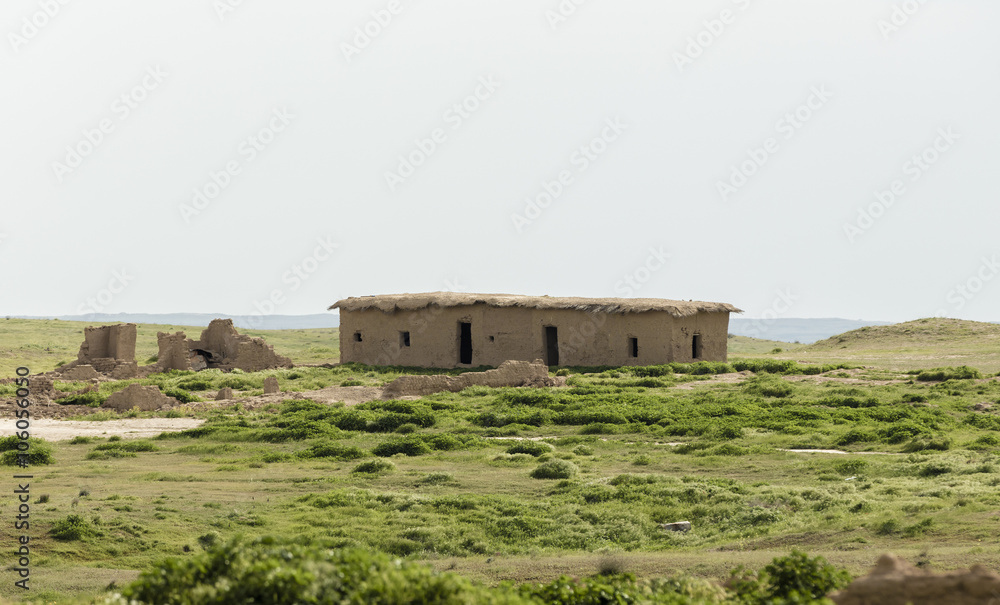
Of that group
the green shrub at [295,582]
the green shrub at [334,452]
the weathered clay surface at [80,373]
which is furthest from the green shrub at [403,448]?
the weathered clay surface at [80,373]

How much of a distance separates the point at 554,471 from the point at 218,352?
896 inches

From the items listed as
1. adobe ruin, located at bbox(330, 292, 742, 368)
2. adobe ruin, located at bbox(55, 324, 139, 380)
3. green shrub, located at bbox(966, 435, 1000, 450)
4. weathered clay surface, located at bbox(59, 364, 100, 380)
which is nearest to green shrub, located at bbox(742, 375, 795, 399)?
adobe ruin, located at bbox(330, 292, 742, 368)

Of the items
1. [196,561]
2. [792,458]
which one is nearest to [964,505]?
[792,458]

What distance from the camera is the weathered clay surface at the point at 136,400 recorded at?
23.3m

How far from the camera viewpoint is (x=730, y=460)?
16.4 metres

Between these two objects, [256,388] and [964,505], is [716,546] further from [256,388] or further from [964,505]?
[256,388]

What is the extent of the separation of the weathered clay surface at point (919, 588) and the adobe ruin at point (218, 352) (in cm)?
2725

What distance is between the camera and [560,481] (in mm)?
14633

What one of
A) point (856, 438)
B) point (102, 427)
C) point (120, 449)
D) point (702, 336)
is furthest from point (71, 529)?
point (702, 336)

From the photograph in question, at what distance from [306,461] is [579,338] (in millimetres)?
14578

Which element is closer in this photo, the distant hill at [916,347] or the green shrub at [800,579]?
the green shrub at [800,579]

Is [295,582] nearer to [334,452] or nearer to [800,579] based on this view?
[800,579]

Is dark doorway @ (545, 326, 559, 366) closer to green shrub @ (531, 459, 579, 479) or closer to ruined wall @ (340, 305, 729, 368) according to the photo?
ruined wall @ (340, 305, 729, 368)

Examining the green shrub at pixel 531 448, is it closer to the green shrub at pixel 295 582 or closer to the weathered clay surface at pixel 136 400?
the weathered clay surface at pixel 136 400
